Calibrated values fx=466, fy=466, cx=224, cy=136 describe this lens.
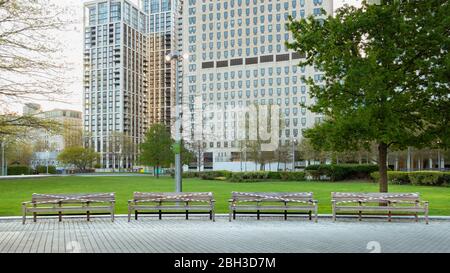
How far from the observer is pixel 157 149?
64812mm

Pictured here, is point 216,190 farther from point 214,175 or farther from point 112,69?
point 112,69

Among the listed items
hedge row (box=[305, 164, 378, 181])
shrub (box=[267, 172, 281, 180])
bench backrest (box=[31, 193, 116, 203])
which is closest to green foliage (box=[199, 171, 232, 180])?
shrub (box=[267, 172, 281, 180])

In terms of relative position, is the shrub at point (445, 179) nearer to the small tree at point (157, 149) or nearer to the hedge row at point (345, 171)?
the hedge row at point (345, 171)

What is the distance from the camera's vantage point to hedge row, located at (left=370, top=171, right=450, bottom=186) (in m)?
37.3

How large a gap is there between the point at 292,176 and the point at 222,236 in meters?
40.1

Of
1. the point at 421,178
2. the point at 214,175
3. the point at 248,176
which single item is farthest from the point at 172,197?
the point at 214,175

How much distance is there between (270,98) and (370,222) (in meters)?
115

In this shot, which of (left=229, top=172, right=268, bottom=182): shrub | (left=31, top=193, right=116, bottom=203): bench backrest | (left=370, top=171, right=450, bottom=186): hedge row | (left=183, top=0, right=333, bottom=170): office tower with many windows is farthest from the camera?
(left=183, top=0, right=333, bottom=170): office tower with many windows

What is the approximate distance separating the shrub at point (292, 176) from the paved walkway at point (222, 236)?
3549 centimetres

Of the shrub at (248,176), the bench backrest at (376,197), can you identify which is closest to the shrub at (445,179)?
the shrub at (248,176)

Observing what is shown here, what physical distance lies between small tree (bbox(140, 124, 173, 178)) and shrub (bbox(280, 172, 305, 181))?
1915cm

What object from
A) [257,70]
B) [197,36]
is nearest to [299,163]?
[257,70]

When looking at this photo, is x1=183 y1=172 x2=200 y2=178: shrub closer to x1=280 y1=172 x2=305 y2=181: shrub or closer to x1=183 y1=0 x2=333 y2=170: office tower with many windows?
x1=280 y1=172 x2=305 y2=181: shrub
